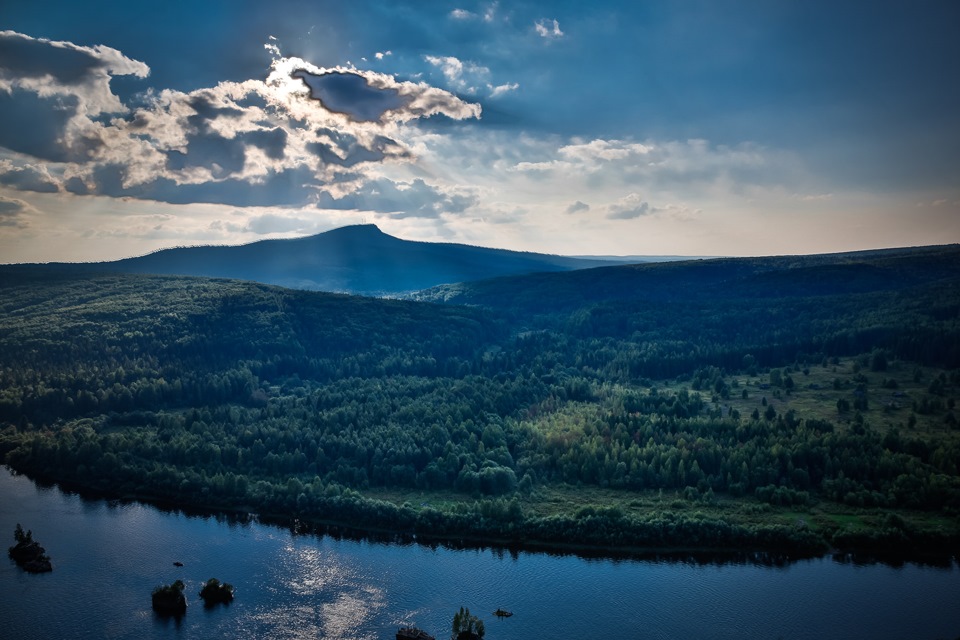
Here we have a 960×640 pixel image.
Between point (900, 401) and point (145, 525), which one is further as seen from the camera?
point (900, 401)

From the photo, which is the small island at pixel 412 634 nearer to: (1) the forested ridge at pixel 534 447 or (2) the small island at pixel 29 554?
(1) the forested ridge at pixel 534 447

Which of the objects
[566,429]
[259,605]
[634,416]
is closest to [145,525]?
[259,605]

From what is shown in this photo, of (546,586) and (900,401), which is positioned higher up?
(900,401)

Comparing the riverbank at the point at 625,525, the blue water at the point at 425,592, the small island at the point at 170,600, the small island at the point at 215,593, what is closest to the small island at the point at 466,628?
the blue water at the point at 425,592

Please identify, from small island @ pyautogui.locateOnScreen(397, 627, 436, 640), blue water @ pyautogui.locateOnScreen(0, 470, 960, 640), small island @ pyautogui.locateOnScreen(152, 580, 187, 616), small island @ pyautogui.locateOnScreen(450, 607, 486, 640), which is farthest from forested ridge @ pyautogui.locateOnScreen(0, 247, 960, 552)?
small island @ pyautogui.locateOnScreen(152, 580, 187, 616)

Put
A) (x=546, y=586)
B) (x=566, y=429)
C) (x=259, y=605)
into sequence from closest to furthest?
1. (x=259, y=605)
2. (x=546, y=586)
3. (x=566, y=429)

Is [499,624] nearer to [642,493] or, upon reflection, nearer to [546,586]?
[546,586]

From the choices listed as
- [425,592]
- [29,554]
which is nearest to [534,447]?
[425,592]
